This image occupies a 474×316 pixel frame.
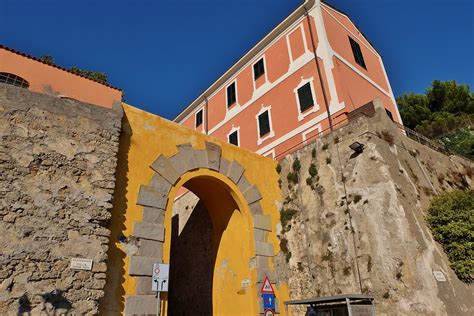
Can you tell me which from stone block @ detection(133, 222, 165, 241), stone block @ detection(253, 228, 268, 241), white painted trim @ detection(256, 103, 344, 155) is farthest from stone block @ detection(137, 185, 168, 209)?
white painted trim @ detection(256, 103, 344, 155)

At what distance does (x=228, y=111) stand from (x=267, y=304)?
1267cm

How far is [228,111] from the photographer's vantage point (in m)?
18.3

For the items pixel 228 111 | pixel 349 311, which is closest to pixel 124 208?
pixel 349 311

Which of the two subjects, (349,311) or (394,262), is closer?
(349,311)

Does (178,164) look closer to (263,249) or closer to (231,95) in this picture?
(263,249)

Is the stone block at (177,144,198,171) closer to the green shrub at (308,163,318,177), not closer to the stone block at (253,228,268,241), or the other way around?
the stone block at (253,228,268,241)

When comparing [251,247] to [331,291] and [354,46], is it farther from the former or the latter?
[354,46]

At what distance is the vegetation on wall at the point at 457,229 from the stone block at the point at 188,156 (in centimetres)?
635

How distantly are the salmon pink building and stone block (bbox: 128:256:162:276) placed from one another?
807 cm

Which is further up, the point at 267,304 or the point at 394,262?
the point at 394,262

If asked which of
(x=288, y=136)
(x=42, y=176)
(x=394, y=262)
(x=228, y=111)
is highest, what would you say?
(x=228, y=111)

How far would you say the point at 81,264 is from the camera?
5.75 meters

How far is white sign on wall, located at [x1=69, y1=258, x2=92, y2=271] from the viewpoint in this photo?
5686mm

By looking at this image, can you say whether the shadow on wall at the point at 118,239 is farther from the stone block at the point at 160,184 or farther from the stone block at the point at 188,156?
the stone block at the point at 188,156
